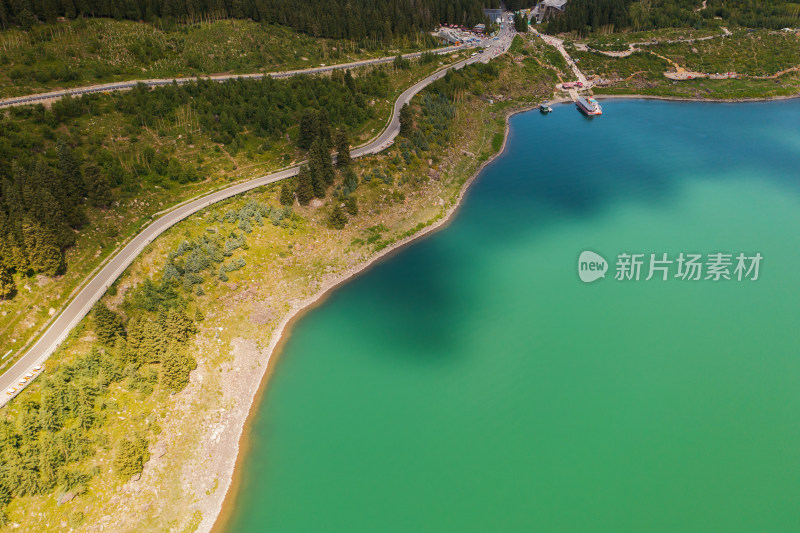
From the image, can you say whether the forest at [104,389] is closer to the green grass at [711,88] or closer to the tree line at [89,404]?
the tree line at [89,404]

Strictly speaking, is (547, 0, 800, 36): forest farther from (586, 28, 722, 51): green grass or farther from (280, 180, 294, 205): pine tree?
(280, 180, 294, 205): pine tree

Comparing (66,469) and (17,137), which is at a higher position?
(17,137)

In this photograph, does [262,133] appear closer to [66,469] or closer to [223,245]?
[223,245]

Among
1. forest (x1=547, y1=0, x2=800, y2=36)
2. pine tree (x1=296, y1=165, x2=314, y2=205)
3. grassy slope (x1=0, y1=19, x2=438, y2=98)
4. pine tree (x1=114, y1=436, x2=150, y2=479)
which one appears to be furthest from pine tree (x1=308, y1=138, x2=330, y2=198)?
forest (x1=547, y1=0, x2=800, y2=36)

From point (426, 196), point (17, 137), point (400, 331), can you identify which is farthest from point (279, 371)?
point (17, 137)

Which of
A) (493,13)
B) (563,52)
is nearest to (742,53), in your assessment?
(563,52)

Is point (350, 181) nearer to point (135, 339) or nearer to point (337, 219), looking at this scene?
point (337, 219)
